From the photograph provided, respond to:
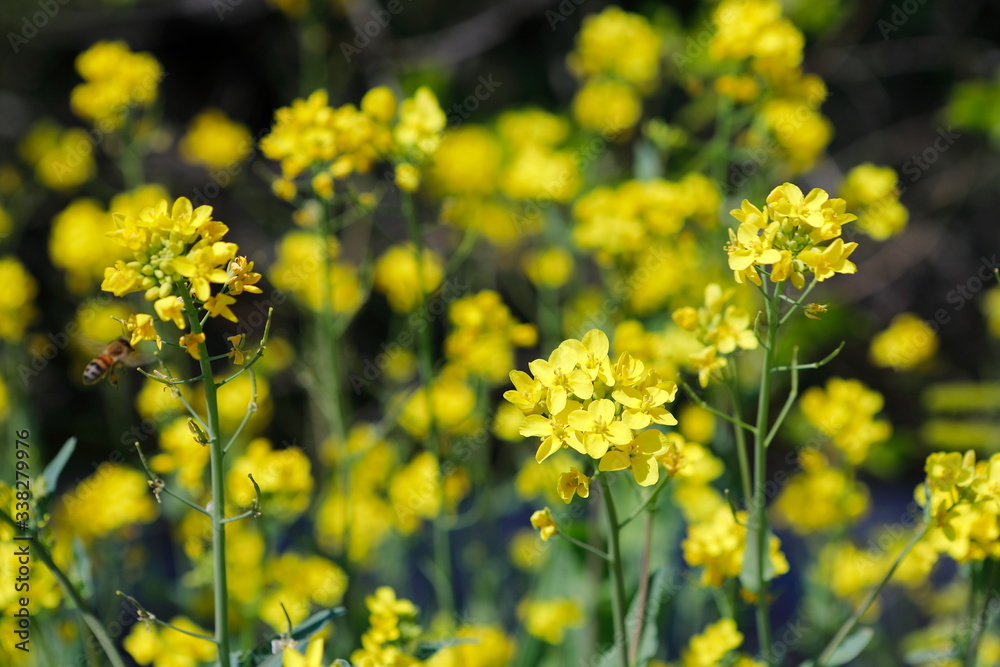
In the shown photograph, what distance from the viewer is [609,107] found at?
3223 mm

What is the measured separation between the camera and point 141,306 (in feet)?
11.7

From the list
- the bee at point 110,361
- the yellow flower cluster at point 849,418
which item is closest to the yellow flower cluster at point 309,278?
the bee at point 110,361

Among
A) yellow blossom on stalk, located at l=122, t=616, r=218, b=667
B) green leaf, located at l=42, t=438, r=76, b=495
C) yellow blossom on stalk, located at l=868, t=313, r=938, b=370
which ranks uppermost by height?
green leaf, located at l=42, t=438, r=76, b=495

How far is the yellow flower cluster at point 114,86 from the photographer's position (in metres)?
2.94

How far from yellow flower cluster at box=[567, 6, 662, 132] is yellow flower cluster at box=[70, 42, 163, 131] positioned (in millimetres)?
1629

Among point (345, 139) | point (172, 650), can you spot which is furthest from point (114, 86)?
point (172, 650)

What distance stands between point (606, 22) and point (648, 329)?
1.24 m

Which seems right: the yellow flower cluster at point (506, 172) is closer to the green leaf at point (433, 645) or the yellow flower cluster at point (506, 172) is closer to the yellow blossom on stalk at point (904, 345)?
the yellow blossom on stalk at point (904, 345)

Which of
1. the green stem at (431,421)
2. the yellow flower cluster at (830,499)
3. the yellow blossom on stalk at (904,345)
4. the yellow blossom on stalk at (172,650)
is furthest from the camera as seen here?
the yellow blossom on stalk at (904,345)

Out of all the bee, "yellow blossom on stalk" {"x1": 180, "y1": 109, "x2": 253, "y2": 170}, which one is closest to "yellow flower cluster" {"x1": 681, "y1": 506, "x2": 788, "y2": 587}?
the bee

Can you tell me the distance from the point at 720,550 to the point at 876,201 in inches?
53.0

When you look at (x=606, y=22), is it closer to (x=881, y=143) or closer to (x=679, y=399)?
(x=679, y=399)

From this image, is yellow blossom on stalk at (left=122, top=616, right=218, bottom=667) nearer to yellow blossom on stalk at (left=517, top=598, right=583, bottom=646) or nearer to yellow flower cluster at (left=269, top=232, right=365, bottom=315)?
yellow blossom on stalk at (left=517, top=598, right=583, bottom=646)

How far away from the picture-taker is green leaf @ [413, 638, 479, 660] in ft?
4.84
